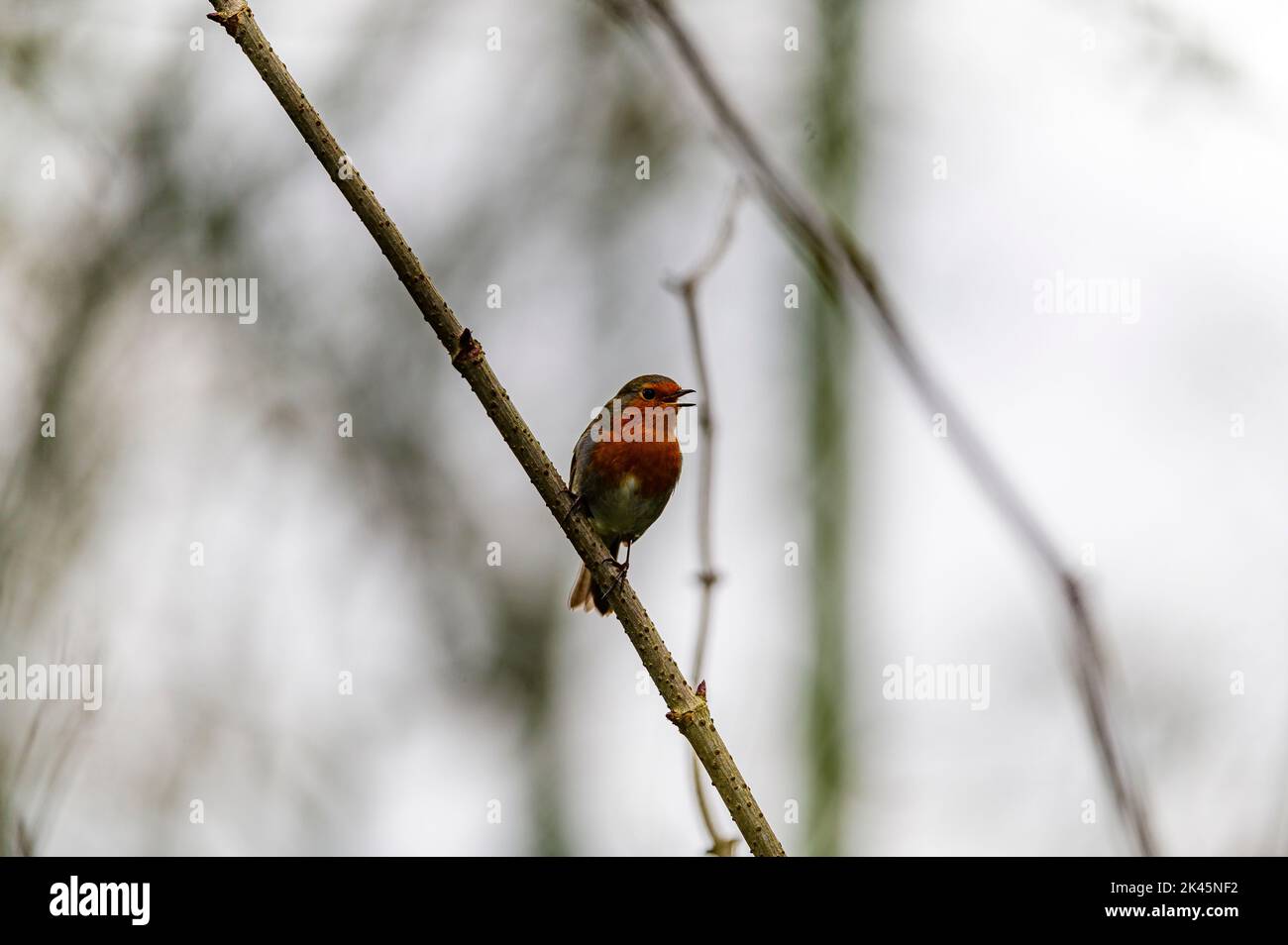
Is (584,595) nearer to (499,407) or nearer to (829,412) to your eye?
(499,407)

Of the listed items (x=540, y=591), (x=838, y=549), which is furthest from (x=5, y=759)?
(x=838, y=549)

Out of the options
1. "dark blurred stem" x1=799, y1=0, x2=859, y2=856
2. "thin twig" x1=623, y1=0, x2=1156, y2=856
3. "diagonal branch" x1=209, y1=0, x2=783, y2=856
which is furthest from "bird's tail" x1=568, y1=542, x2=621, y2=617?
"dark blurred stem" x1=799, y1=0, x2=859, y2=856

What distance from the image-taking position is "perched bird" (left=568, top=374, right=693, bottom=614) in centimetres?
531

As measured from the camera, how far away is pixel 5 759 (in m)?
6.04

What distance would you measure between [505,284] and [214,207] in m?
2.73

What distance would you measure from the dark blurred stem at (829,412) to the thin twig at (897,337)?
9.69 metres

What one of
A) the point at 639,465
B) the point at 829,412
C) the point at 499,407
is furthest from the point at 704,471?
the point at 829,412

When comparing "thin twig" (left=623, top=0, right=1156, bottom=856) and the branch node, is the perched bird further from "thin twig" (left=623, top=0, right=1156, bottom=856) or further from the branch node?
"thin twig" (left=623, top=0, right=1156, bottom=856)

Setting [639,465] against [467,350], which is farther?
[639,465]

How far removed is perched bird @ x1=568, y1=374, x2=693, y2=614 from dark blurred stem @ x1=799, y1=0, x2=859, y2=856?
6126 millimetres

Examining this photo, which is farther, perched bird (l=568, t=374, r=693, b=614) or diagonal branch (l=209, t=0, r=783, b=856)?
perched bird (l=568, t=374, r=693, b=614)

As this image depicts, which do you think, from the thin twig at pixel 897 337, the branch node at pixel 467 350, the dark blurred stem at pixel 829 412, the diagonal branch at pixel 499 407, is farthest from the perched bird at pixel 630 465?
the dark blurred stem at pixel 829 412

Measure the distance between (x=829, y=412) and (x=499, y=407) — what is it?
9.74 meters

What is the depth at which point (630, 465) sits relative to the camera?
5.30 metres
